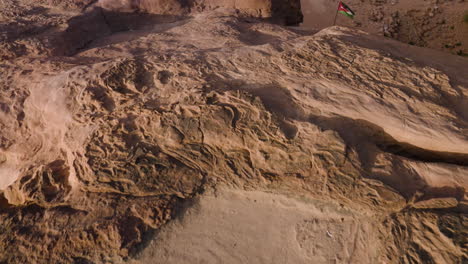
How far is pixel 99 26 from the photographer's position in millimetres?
6383

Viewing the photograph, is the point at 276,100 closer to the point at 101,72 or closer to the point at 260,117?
the point at 260,117

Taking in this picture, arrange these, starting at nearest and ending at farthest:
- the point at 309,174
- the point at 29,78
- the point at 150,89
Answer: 1. the point at 309,174
2. the point at 150,89
3. the point at 29,78

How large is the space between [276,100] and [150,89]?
5.50 ft

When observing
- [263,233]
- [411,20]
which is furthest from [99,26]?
[411,20]

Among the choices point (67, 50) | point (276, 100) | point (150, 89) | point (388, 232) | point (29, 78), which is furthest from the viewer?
point (67, 50)

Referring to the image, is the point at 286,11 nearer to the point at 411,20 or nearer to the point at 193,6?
the point at 193,6

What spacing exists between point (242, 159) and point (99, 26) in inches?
207

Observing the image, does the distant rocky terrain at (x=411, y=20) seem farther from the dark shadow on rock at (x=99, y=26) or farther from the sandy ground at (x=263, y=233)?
the sandy ground at (x=263, y=233)

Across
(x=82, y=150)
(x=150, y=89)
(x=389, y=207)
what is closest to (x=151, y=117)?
(x=150, y=89)

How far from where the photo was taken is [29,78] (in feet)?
14.1

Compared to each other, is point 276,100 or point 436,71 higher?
point 436,71

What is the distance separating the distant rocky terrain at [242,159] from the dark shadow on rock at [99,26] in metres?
1.83

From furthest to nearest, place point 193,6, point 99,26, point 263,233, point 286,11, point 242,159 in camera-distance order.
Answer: point 286,11 → point 193,6 → point 99,26 → point 242,159 → point 263,233

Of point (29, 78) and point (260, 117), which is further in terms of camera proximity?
point (29, 78)
